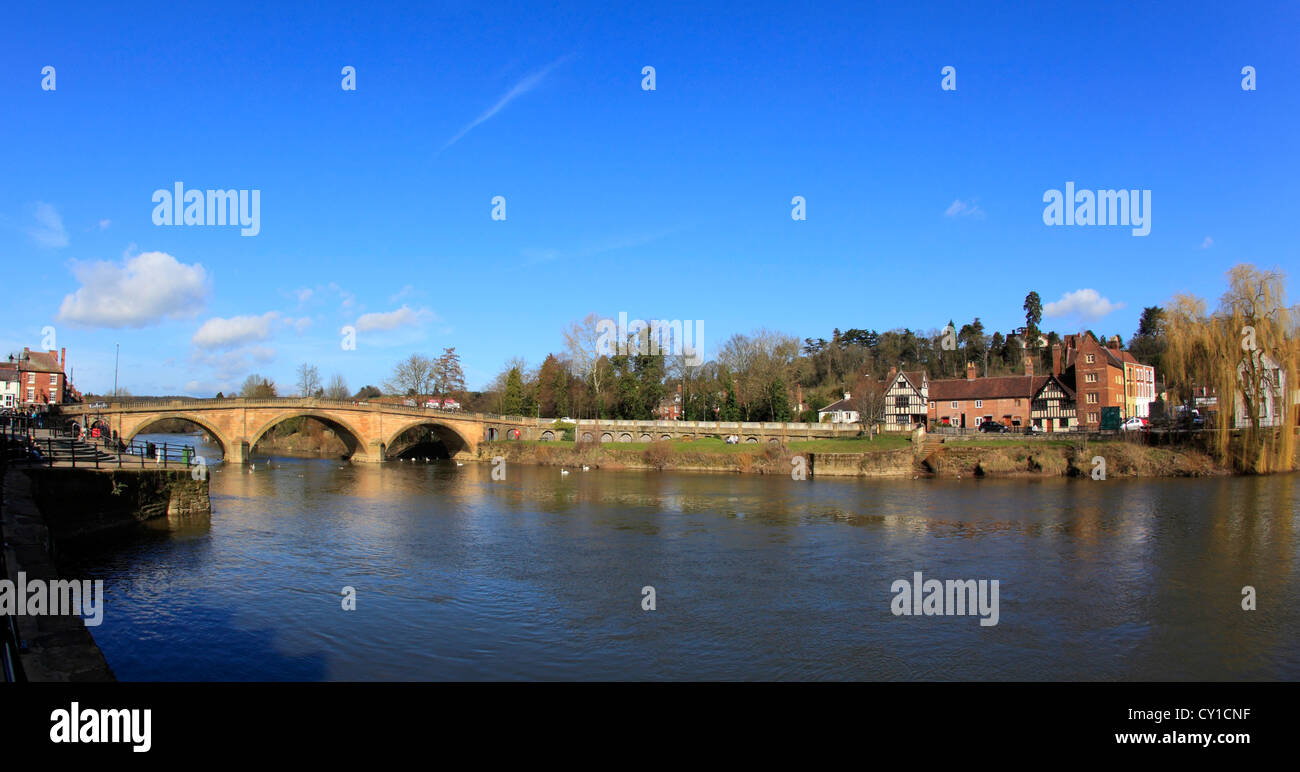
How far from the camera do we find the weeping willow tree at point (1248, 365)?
1759 inches

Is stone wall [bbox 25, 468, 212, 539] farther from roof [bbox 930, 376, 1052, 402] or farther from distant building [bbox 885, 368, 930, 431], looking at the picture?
roof [bbox 930, 376, 1052, 402]

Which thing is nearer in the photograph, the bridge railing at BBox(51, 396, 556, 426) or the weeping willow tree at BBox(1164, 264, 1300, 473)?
the weeping willow tree at BBox(1164, 264, 1300, 473)

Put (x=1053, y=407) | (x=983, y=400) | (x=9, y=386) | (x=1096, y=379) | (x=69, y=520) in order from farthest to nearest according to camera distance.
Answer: (x=983, y=400) → (x=1053, y=407) → (x=9, y=386) → (x=1096, y=379) → (x=69, y=520)

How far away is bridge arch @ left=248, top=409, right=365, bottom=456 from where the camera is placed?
62.1 meters

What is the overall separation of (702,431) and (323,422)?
3515 centimetres

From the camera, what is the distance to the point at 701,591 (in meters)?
18.9

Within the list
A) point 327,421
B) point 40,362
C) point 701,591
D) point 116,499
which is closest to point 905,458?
point 701,591

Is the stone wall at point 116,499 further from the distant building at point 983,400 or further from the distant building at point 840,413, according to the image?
the distant building at point 840,413

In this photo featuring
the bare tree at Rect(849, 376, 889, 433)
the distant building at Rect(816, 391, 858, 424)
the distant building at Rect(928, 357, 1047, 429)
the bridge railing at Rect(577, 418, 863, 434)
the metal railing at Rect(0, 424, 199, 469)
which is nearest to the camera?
the metal railing at Rect(0, 424, 199, 469)

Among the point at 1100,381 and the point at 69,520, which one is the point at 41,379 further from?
the point at 1100,381

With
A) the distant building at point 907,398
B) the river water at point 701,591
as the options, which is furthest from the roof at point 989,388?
the river water at point 701,591

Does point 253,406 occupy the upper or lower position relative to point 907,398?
lower

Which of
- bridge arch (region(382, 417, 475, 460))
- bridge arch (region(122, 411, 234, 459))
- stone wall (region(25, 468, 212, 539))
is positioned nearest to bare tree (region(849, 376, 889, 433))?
bridge arch (region(382, 417, 475, 460))
